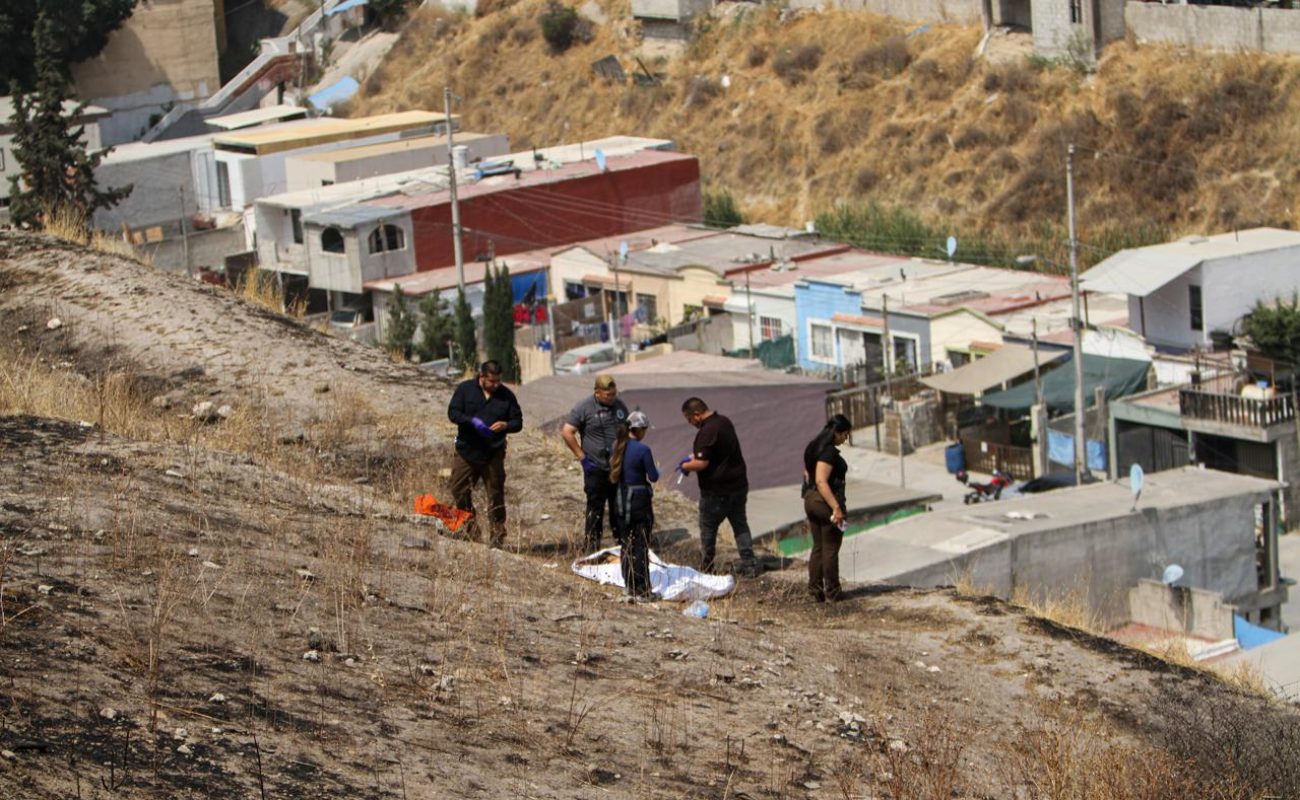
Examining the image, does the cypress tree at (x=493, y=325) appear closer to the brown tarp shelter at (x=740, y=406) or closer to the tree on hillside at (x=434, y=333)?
the tree on hillside at (x=434, y=333)

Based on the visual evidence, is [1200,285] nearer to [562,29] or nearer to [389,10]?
[562,29]

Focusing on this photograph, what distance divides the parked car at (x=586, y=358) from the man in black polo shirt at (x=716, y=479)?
79.9ft

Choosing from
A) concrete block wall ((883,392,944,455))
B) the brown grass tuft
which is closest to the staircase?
the brown grass tuft

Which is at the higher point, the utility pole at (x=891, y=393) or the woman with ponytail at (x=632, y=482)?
the woman with ponytail at (x=632, y=482)

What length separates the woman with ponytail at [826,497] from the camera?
995cm

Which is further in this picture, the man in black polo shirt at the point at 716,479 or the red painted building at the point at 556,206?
the red painted building at the point at 556,206

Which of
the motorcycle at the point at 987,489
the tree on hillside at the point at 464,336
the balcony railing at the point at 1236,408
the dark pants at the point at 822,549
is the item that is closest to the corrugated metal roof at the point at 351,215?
the tree on hillside at the point at 464,336

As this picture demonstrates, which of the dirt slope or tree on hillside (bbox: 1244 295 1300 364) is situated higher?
the dirt slope

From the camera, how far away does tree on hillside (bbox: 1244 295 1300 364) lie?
3089 centimetres

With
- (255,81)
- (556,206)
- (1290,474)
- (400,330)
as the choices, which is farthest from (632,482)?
(255,81)

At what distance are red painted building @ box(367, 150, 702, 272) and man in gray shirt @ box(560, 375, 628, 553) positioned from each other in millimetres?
35445

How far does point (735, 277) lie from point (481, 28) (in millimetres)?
33845

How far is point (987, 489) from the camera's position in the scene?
29.1 metres

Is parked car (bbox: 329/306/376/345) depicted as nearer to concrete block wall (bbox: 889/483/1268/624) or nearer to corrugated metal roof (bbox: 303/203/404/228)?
corrugated metal roof (bbox: 303/203/404/228)
